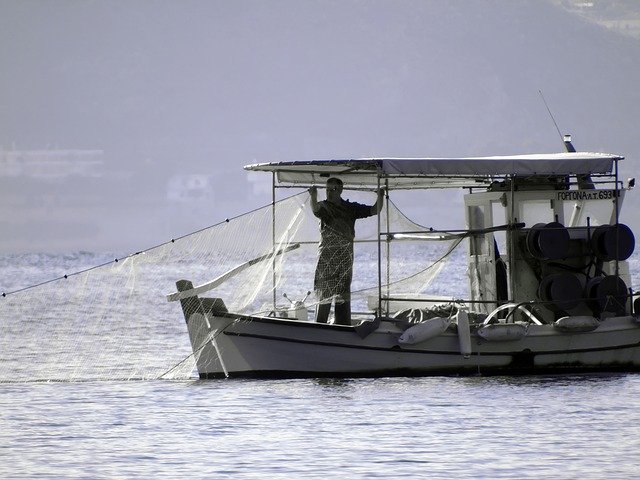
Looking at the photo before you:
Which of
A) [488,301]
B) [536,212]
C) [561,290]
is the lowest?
[488,301]

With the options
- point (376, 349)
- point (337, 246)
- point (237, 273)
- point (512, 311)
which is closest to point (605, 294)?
point (512, 311)

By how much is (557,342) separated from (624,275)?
1896 millimetres

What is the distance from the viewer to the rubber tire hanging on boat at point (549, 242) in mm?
22547

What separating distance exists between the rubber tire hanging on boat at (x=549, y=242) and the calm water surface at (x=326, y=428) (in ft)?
5.38

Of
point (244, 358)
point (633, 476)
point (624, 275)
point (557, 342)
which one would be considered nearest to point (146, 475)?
point (633, 476)

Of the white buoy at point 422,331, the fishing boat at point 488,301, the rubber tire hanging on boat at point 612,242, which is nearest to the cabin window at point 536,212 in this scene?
the fishing boat at point 488,301

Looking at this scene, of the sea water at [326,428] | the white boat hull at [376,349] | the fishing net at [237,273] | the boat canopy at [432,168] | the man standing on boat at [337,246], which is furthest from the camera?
the fishing net at [237,273]

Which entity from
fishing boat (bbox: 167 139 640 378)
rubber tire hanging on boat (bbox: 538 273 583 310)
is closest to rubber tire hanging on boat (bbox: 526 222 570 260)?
fishing boat (bbox: 167 139 640 378)

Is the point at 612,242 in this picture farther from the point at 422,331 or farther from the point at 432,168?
the point at 422,331

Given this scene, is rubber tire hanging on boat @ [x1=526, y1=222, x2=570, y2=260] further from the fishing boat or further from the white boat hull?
the white boat hull

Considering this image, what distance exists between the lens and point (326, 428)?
755 inches

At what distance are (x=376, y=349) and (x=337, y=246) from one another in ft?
4.80

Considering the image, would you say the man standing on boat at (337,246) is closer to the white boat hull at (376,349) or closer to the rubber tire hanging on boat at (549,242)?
the white boat hull at (376,349)

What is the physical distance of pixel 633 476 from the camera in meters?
16.1
